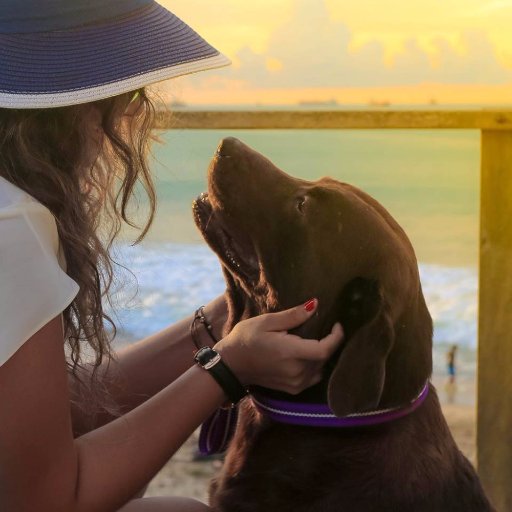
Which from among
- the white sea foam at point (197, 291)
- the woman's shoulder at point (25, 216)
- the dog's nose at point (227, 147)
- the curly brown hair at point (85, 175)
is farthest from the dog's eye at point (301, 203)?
the white sea foam at point (197, 291)

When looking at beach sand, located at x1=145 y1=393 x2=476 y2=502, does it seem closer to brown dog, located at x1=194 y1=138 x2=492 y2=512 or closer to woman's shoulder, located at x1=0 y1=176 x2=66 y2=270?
brown dog, located at x1=194 y1=138 x2=492 y2=512

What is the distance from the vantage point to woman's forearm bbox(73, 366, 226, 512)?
1.91 meters

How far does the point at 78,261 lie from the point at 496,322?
6.16 feet

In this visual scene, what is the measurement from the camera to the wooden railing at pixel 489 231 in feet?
10.6

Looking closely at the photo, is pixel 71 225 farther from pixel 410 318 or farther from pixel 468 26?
pixel 468 26

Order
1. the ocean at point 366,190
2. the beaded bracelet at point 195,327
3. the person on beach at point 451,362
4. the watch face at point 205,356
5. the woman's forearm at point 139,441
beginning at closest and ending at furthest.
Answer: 1. the woman's forearm at point 139,441
2. the watch face at point 205,356
3. the beaded bracelet at point 195,327
4. the ocean at point 366,190
5. the person on beach at point 451,362

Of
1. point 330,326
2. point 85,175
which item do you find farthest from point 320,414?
point 85,175

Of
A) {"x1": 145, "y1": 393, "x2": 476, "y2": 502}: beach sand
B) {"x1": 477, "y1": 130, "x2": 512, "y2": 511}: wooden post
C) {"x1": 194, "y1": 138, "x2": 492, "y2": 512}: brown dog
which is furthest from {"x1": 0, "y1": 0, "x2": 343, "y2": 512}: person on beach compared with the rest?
{"x1": 145, "y1": 393, "x2": 476, "y2": 502}: beach sand

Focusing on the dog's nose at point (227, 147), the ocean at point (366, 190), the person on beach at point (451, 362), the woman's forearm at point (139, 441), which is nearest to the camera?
the woman's forearm at point (139, 441)

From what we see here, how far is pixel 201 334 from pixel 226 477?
19.4 inches

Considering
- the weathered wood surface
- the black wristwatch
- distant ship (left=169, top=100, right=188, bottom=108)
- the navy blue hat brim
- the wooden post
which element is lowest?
the wooden post

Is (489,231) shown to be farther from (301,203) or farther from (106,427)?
(106,427)

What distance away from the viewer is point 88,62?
5.96 feet

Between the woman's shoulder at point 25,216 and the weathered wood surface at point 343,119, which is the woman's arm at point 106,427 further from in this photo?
the weathered wood surface at point 343,119
